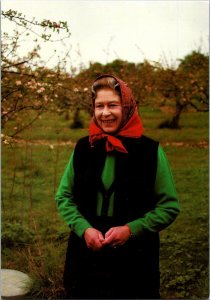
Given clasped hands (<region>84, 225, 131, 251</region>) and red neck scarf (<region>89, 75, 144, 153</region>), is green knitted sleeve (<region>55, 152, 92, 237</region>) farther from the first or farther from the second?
red neck scarf (<region>89, 75, 144, 153</region>)

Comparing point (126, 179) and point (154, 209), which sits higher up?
point (126, 179)

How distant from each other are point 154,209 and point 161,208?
1.7 inches

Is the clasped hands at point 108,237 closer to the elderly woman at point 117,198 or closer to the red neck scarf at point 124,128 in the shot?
the elderly woman at point 117,198

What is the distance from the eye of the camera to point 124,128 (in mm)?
2367

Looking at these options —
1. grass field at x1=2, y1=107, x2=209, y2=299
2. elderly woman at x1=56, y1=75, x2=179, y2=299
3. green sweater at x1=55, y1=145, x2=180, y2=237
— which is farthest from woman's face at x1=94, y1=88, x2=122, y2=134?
grass field at x1=2, y1=107, x2=209, y2=299

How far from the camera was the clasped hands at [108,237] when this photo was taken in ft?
7.34

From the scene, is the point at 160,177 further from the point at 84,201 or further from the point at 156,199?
the point at 84,201

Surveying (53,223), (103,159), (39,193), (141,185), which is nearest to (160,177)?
(141,185)

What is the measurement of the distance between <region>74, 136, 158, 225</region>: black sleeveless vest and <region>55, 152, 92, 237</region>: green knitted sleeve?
39 mm

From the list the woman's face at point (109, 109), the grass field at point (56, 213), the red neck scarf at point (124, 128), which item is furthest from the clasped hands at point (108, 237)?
the grass field at point (56, 213)

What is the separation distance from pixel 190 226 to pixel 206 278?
1208 mm

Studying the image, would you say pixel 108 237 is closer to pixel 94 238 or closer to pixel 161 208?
pixel 94 238

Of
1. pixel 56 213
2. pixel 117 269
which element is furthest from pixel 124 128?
pixel 56 213

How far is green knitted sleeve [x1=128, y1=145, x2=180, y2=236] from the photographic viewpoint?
2283mm
